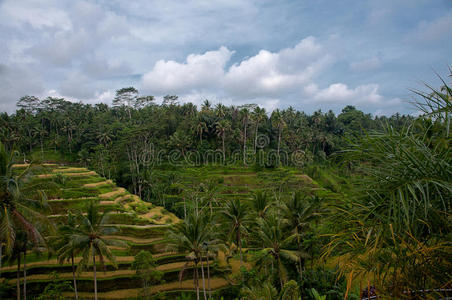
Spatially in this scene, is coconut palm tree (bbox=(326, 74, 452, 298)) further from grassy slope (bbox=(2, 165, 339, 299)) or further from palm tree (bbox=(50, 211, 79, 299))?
palm tree (bbox=(50, 211, 79, 299))

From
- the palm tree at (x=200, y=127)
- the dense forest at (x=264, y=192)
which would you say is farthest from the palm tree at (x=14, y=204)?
the palm tree at (x=200, y=127)

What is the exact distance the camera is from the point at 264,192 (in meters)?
30.6

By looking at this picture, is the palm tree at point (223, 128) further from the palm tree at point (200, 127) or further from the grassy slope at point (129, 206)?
the grassy slope at point (129, 206)

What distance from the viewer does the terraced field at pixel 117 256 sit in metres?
19.5

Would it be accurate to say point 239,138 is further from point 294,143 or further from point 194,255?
point 194,255

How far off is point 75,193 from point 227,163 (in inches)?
1288

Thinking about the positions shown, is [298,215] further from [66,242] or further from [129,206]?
[129,206]

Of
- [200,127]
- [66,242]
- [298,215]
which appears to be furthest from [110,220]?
[200,127]

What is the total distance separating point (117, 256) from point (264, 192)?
16.7 meters

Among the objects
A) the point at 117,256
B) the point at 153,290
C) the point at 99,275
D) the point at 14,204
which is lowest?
the point at 153,290

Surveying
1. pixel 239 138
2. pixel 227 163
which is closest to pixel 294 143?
pixel 239 138

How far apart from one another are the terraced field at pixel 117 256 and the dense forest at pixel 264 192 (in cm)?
87

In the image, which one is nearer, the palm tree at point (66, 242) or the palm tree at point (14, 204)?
the palm tree at point (14, 204)

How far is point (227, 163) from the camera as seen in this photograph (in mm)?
57781
